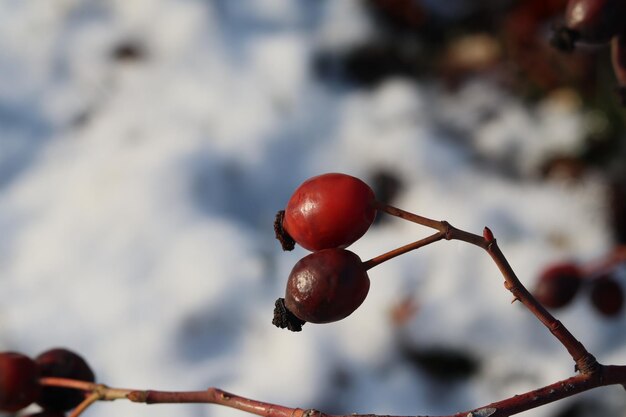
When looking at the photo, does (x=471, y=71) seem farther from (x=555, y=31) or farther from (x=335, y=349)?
(x=555, y=31)

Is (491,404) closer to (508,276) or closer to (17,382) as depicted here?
(508,276)

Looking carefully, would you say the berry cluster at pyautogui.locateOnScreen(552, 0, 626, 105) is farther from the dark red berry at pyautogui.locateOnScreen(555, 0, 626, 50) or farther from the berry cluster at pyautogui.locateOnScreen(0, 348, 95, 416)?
the berry cluster at pyautogui.locateOnScreen(0, 348, 95, 416)

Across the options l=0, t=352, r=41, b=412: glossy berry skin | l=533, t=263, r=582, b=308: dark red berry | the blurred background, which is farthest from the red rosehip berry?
the blurred background

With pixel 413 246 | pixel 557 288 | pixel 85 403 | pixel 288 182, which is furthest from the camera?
pixel 288 182

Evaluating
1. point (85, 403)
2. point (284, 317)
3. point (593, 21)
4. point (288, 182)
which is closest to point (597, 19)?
point (593, 21)

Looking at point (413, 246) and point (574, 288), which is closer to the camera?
point (413, 246)

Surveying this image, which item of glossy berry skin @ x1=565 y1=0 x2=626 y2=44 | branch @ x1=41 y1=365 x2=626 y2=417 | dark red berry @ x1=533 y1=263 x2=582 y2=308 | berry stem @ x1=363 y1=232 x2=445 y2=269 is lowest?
branch @ x1=41 y1=365 x2=626 y2=417

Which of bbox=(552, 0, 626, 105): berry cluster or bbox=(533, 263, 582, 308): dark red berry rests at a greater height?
bbox=(552, 0, 626, 105): berry cluster
